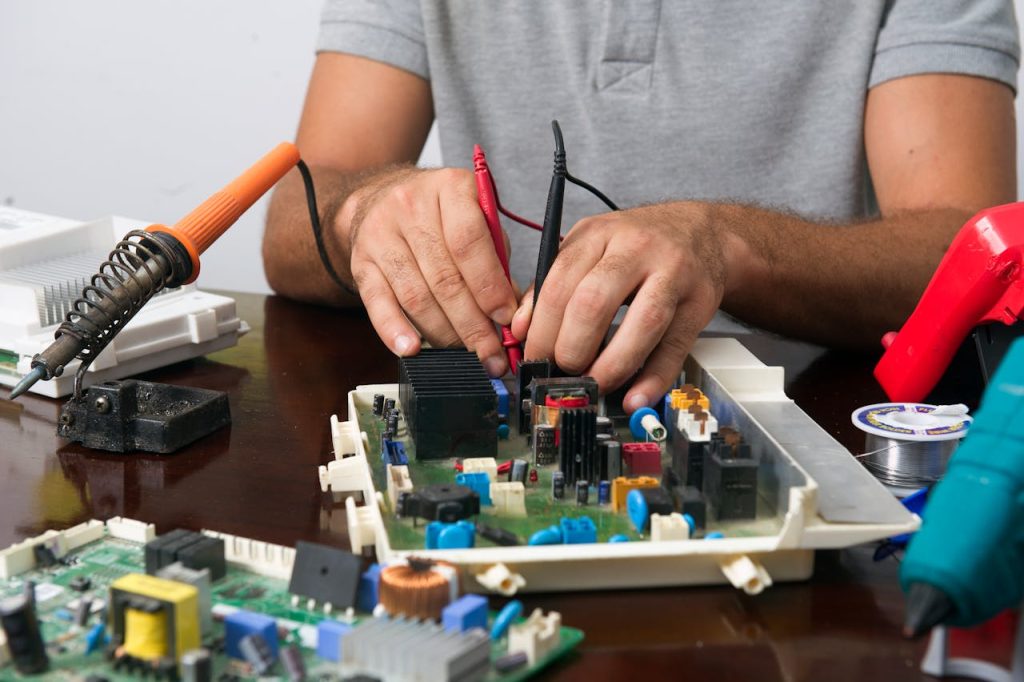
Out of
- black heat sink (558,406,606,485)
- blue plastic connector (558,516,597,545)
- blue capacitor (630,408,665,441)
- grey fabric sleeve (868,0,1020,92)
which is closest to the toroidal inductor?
blue plastic connector (558,516,597,545)

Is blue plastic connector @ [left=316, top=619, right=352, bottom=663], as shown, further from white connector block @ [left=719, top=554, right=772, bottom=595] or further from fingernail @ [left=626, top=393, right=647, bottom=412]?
fingernail @ [left=626, top=393, right=647, bottom=412]

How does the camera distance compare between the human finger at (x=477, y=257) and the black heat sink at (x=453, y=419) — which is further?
the human finger at (x=477, y=257)

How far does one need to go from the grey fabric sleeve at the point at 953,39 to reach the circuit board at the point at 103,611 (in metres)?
1.42

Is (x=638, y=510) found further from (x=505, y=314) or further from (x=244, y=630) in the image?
(x=505, y=314)

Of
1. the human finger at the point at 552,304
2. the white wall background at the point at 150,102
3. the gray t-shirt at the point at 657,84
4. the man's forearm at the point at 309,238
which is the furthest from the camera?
the white wall background at the point at 150,102

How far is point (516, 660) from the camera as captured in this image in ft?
2.14

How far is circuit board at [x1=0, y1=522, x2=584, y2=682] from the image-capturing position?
64 centimetres

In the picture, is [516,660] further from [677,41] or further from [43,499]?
[677,41]

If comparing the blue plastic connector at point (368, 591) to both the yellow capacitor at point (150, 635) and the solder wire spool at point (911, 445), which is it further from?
the solder wire spool at point (911, 445)

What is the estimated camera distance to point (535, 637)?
660mm

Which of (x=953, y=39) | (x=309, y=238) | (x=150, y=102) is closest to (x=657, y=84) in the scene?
(x=953, y=39)

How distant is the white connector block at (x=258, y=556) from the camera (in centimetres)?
76

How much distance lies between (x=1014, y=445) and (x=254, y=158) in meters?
2.73

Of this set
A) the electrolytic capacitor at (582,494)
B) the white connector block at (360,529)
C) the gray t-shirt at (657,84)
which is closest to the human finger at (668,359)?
the electrolytic capacitor at (582,494)
